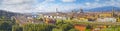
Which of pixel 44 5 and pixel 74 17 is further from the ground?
pixel 44 5

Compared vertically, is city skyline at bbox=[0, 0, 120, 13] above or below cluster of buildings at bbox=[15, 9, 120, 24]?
above

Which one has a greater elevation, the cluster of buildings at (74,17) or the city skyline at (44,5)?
the city skyline at (44,5)

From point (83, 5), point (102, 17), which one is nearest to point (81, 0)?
point (83, 5)

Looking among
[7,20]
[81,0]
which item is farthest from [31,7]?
[81,0]

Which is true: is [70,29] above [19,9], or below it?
below

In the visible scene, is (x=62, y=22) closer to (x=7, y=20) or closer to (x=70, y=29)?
(x=70, y=29)

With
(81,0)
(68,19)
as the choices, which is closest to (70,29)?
(68,19)

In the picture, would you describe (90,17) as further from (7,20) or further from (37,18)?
(7,20)

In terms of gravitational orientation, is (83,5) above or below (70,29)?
above
